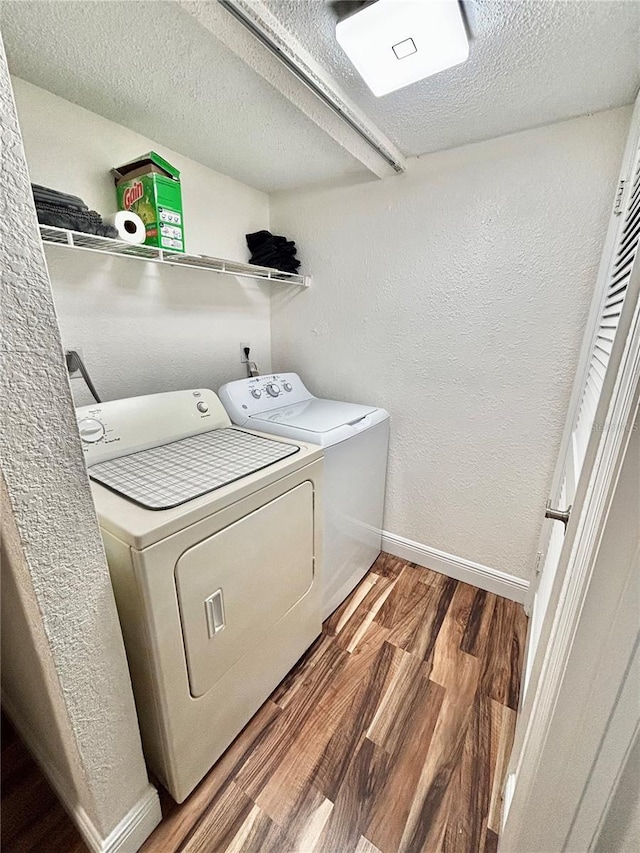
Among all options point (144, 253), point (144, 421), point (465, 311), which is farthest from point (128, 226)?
point (465, 311)

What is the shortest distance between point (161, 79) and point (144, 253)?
1.88 feet

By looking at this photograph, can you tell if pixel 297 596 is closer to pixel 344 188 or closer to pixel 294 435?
pixel 294 435

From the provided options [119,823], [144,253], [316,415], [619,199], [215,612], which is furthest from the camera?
[316,415]

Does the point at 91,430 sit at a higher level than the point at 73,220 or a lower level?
lower

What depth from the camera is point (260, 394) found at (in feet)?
6.31

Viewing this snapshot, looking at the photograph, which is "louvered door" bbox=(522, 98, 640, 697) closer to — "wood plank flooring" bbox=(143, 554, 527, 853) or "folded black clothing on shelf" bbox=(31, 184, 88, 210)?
"wood plank flooring" bbox=(143, 554, 527, 853)

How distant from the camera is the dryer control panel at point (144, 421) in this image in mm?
1243

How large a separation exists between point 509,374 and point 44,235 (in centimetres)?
194

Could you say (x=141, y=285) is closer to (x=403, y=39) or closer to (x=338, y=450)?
(x=338, y=450)

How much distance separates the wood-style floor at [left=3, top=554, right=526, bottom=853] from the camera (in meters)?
1.03

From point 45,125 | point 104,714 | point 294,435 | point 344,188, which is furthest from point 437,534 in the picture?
point 45,125

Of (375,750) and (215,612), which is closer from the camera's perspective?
(215,612)

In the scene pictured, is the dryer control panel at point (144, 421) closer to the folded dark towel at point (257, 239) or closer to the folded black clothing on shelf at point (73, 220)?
the folded black clothing on shelf at point (73, 220)

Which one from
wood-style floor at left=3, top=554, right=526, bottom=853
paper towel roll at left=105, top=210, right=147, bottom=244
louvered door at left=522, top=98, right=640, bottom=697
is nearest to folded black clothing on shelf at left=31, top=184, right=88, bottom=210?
paper towel roll at left=105, top=210, right=147, bottom=244
